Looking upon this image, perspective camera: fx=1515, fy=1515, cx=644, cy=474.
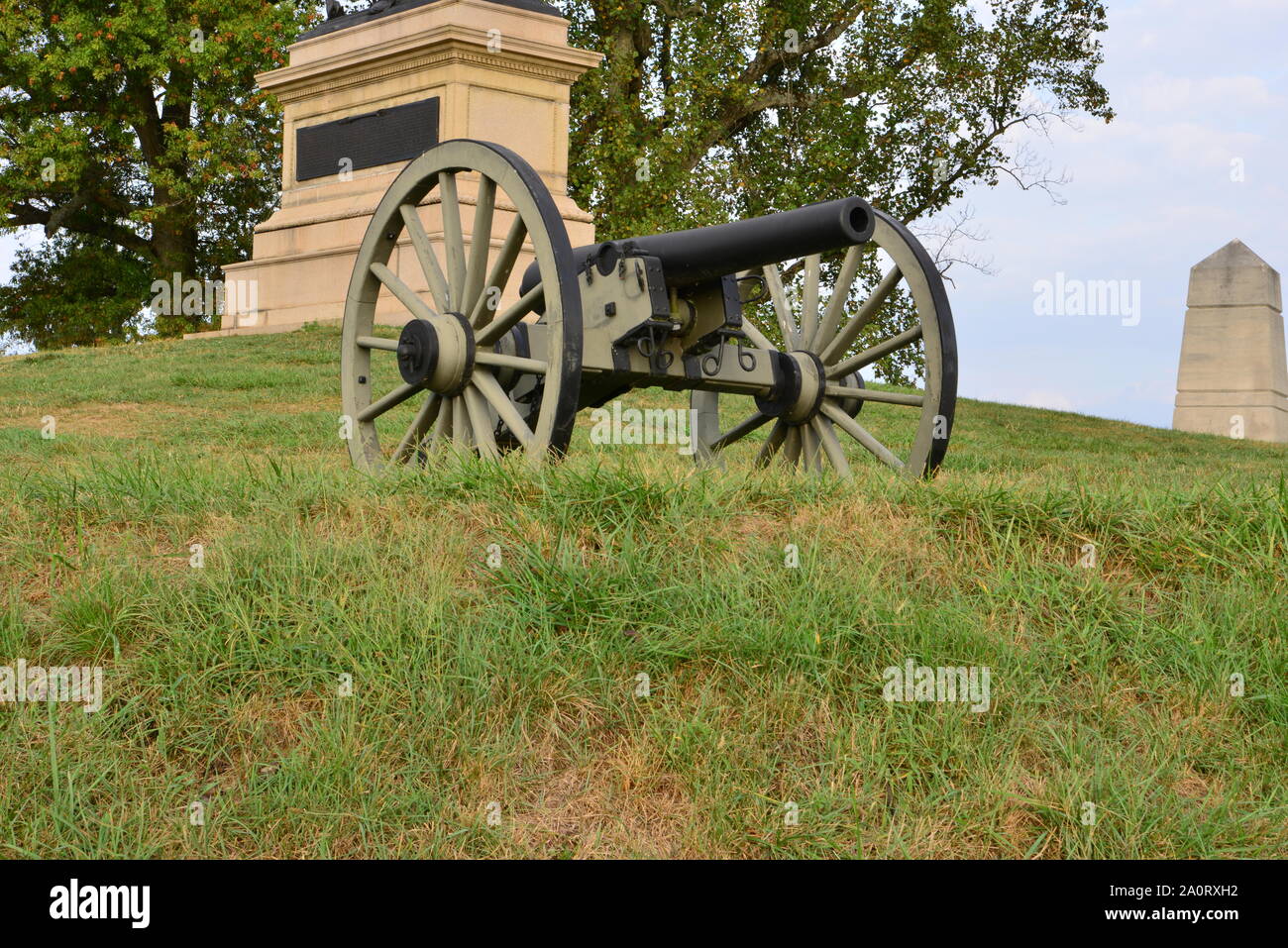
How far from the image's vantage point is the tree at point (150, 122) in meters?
21.4

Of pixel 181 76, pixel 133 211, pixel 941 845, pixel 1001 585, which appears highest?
pixel 181 76

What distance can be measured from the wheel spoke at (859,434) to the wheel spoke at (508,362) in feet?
5.24

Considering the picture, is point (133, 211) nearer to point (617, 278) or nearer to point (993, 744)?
point (617, 278)

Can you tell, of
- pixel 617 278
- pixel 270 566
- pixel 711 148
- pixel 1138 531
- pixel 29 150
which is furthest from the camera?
pixel 711 148

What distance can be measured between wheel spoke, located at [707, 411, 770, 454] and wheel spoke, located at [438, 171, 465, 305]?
159cm

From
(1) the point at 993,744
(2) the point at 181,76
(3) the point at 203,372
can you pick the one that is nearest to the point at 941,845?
(1) the point at 993,744

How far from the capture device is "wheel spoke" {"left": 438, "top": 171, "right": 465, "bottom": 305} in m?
6.20

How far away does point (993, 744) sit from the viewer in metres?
3.90

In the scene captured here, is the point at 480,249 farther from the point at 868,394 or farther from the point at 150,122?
the point at 150,122

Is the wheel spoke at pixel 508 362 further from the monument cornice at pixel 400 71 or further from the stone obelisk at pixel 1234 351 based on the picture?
the stone obelisk at pixel 1234 351

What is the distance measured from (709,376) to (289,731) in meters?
2.87

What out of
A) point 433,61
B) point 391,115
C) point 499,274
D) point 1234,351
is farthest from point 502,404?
point 1234,351

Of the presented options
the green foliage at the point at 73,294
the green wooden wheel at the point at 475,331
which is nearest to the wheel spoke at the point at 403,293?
the green wooden wheel at the point at 475,331

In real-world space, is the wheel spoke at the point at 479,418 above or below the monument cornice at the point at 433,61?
below
